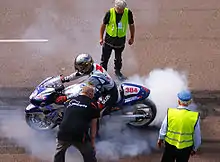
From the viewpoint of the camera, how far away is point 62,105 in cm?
874

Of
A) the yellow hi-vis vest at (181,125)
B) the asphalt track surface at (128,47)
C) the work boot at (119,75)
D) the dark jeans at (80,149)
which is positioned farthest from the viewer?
the work boot at (119,75)

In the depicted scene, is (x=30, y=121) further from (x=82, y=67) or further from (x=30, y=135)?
(x=82, y=67)

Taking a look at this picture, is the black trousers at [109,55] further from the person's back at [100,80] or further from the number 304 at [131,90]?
the person's back at [100,80]

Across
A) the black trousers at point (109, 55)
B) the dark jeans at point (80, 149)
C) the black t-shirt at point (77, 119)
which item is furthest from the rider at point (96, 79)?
the black trousers at point (109, 55)

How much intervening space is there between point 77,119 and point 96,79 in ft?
4.97

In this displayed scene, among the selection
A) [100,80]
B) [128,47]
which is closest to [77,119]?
[100,80]

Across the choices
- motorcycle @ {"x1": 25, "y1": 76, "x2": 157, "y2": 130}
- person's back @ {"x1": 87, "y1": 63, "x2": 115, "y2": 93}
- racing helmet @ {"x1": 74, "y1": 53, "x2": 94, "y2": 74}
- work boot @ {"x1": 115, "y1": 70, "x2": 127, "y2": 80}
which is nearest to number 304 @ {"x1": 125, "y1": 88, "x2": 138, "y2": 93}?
motorcycle @ {"x1": 25, "y1": 76, "x2": 157, "y2": 130}

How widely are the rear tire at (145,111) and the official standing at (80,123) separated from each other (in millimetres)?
2024

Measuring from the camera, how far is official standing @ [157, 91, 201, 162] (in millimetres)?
6957

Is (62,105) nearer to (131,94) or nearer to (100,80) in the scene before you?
(100,80)

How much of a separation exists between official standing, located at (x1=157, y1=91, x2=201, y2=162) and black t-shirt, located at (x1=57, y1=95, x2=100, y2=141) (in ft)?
3.45

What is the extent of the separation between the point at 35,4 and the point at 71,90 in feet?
24.5

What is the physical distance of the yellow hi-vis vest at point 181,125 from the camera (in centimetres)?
695

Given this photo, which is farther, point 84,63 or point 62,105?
point 62,105
